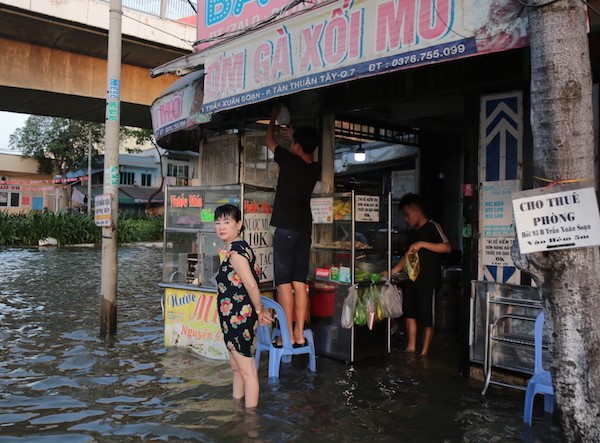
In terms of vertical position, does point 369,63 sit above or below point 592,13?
below

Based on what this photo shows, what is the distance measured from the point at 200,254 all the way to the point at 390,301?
7.05 ft

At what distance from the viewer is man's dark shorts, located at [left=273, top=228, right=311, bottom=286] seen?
5164mm

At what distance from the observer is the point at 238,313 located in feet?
Answer: 13.2

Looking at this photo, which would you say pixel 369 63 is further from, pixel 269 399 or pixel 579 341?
pixel 269 399

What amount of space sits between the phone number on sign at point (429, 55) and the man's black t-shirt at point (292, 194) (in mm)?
1688

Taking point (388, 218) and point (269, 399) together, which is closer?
point (269, 399)

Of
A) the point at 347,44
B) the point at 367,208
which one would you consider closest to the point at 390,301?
the point at 367,208

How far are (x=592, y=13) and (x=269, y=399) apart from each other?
3.80 m

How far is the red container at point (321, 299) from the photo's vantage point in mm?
5609

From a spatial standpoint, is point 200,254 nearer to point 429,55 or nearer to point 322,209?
point 322,209

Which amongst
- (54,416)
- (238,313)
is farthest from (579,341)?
(54,416)

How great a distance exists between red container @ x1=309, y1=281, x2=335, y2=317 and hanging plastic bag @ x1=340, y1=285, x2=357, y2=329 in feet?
0.79

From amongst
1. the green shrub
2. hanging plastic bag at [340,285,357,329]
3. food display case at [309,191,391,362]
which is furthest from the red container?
the green shrub

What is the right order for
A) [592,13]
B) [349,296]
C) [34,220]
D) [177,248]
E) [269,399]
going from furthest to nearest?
1. [34,220]
2. [177,248]
3. [349,296]
4. [269,399]
5. [592,13]
